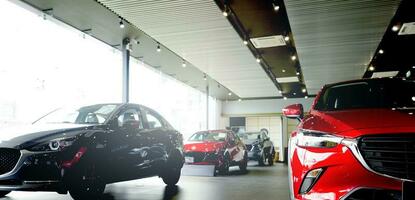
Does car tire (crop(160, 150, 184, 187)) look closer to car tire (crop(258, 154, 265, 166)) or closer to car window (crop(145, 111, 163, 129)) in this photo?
car window (crop(145, 111, 163, 129))

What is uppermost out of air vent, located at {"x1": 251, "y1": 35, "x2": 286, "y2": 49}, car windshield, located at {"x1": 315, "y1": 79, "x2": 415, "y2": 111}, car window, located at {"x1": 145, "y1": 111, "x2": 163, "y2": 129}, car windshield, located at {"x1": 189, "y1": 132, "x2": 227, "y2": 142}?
air vent, located at {"x1": 251, "y1": 35, "x2": 286, "y2": 49}

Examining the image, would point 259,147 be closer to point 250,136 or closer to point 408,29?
point 250,136

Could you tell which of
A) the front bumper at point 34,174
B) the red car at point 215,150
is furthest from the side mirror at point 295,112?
the red car at point 215,150

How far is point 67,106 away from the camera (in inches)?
221

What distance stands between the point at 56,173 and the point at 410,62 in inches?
478

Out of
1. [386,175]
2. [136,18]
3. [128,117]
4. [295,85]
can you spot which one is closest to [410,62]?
[295,85]

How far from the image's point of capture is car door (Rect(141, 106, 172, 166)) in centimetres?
562

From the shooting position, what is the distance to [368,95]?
365 cm

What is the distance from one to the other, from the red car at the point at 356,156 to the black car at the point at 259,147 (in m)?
11.3

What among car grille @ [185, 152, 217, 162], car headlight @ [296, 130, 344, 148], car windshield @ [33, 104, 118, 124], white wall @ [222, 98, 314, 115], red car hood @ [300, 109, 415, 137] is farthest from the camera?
white wall @ [222, 98, 314, 115]

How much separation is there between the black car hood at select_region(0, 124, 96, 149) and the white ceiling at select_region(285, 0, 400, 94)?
4.77 meters

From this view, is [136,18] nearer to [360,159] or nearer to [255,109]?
[360,159]

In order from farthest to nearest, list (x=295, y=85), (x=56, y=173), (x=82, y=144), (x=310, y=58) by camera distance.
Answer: (x=295, y=85) < (x=310, y=58) < (x=82, y=144) < (x=56, y=173)

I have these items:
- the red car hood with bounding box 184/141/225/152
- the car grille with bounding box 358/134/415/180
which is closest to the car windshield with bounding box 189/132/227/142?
the red car hood with bounding box 184/141/225/152
